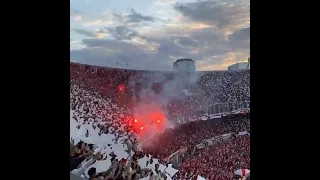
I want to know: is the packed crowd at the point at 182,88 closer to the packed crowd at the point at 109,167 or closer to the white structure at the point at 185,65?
the white structure at the point at 185,65

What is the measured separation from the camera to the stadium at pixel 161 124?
2455 mm

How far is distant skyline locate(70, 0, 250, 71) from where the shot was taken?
2.44 meters

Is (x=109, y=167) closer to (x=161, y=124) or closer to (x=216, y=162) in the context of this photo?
(x=161, y=124)

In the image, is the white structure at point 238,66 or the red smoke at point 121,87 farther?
the red smoke at point 121,87

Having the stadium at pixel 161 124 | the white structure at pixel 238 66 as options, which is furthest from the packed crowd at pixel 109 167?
the white structure at pixel 238 66

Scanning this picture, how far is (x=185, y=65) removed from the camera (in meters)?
2.48

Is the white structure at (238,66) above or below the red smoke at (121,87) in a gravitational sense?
above

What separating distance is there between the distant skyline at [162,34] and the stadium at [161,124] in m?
0.10

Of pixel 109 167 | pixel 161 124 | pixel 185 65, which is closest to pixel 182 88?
pixel 185 65

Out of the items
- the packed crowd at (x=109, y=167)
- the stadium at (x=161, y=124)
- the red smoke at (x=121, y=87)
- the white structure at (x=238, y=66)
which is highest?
the white structure at (x=238, y=66)

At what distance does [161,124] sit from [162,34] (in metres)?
0.68

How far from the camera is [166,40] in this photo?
249 cm

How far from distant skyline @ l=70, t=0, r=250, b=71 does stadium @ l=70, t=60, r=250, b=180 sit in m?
0.10
